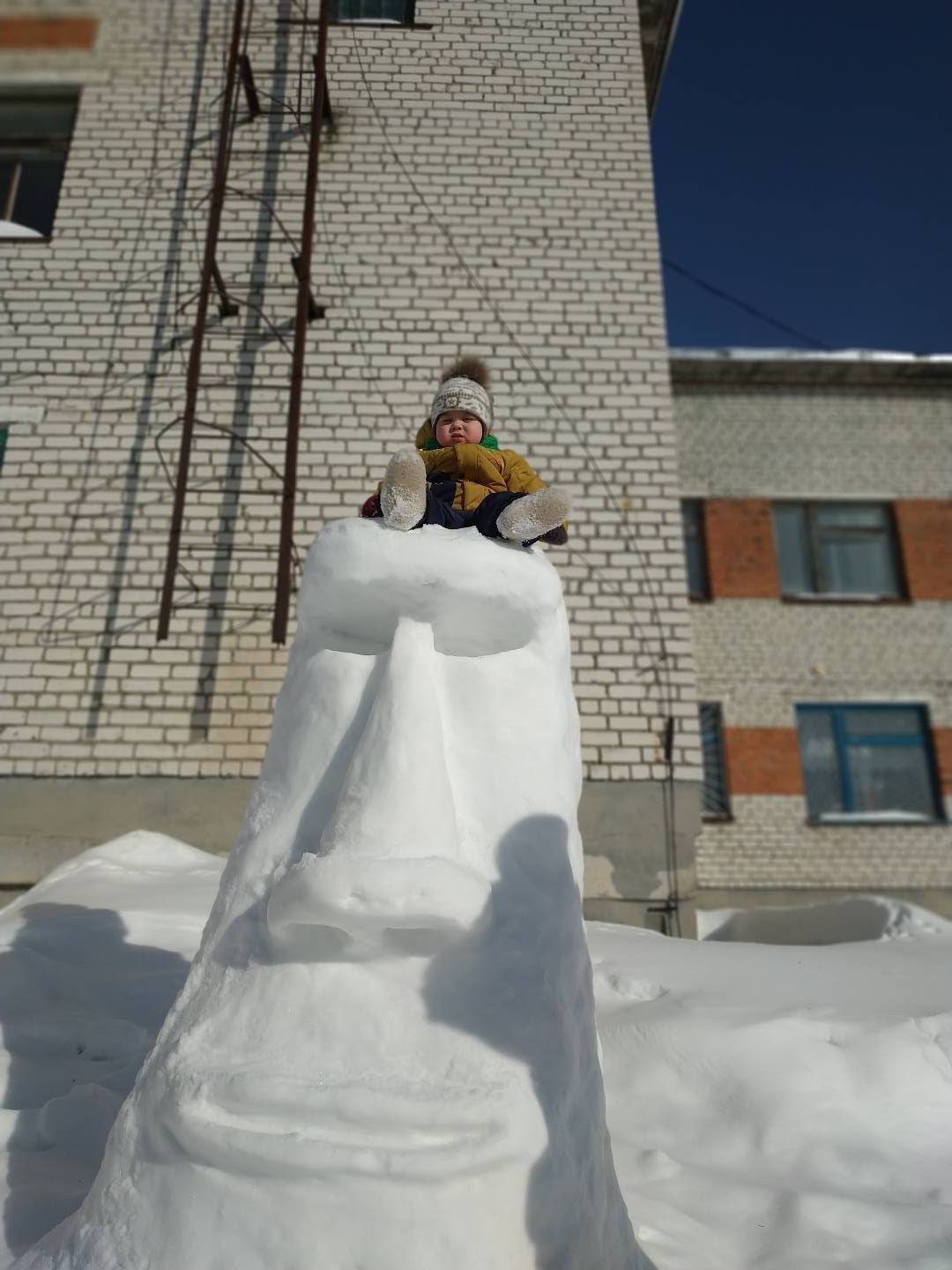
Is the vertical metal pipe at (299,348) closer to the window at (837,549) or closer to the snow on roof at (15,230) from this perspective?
the snow on roof at (15,230)

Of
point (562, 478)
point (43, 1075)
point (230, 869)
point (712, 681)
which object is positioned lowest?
point (43, 1075)

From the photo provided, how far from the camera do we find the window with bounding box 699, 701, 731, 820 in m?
8.43

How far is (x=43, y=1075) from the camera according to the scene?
2260 mm

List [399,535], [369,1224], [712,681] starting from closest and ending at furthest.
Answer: [369,1224] < [399,535] < [712,681]

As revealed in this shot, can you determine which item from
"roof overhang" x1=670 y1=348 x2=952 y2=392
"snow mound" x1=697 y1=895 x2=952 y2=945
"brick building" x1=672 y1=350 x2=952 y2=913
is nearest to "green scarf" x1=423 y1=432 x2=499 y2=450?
"snow mound" x1=697 y1=895 x2=952 y2=945

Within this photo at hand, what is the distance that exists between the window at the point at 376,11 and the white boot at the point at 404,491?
6821 millimetres

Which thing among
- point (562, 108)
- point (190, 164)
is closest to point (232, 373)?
point (190, 164)

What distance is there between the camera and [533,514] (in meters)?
1.84

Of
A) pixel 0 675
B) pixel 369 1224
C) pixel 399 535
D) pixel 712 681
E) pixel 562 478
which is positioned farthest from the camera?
pixel 712 681

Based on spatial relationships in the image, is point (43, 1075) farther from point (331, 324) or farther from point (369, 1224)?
point (331, 324)

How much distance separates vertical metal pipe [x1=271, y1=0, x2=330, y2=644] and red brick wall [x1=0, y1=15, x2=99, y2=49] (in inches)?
79.9

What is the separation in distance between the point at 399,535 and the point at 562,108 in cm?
628

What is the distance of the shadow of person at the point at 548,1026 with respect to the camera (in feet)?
4.51

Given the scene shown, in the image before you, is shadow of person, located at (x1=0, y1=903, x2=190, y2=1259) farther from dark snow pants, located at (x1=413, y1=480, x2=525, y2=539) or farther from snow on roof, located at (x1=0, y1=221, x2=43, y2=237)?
snow on roof, located at (x1=0, y1=221, x2=43, y2=237)
